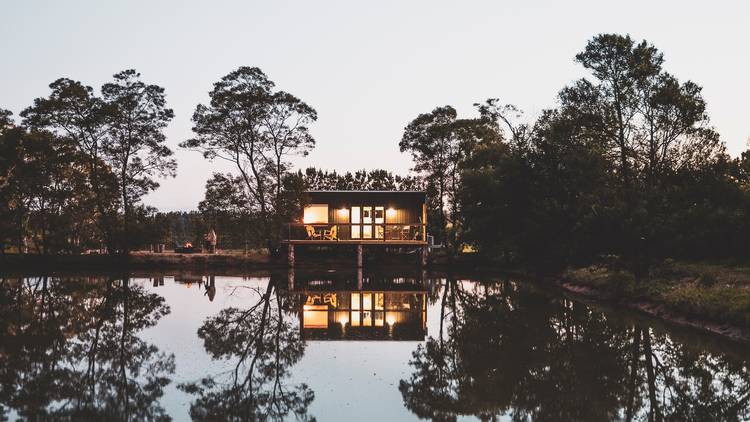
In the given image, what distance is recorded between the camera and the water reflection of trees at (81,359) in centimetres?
911

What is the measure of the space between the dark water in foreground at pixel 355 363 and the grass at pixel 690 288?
1023mm

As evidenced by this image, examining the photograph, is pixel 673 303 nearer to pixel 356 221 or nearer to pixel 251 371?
pixel 251 371

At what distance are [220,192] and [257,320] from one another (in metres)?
27.2

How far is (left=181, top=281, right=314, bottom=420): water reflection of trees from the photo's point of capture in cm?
920

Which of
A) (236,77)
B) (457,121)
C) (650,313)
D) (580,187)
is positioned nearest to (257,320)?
(650,313)

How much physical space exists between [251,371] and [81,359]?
3.51 m

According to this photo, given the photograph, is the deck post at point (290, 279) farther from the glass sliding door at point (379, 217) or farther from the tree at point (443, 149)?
the tree at point (443, 149)

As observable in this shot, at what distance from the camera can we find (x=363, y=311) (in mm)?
20906

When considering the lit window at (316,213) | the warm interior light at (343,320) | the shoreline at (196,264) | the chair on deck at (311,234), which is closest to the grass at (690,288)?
the warm interior light at (343,320)

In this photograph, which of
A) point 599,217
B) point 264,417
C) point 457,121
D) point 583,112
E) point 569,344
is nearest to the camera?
point 264,417

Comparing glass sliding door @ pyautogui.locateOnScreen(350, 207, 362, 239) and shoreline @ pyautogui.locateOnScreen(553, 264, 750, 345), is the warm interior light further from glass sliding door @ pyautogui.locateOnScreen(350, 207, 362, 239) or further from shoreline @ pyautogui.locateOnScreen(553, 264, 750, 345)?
glass sliding door @ pyautogui.locateOnScreen(350, 207, 362, 239)

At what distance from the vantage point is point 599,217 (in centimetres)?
2344

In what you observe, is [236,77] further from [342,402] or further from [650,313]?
[342,402]

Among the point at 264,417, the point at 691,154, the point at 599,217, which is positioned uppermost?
the point at 691,154
